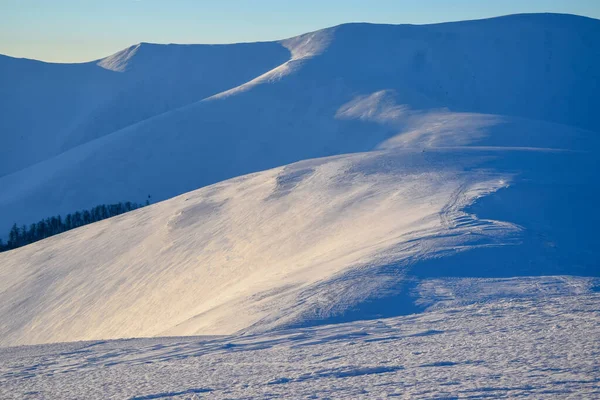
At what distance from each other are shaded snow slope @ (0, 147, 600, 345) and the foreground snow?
40.3 inches

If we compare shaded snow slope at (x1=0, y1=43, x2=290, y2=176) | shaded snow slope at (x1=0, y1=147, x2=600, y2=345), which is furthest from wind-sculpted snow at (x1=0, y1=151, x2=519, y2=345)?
shaded snow slope at (x1=0, y1=43, x2=290, y2=176)

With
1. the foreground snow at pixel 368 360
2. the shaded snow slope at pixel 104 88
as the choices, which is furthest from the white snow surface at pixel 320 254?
the shaded snow slope at pixel 104 88

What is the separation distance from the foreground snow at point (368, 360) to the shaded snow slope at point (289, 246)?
3.36 ft

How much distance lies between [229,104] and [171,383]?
37.7 meters

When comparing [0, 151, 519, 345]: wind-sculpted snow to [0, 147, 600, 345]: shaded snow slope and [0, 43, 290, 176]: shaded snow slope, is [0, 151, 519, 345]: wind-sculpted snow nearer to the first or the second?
[0, 147, 600, 345]: shaded snow slope

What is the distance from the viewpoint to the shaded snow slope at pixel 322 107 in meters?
36.0

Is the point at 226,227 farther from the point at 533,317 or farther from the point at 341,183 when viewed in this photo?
the point at 533,317

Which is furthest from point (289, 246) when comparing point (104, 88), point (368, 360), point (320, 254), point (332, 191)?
point (104, 88)

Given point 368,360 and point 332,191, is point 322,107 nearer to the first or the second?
point 332,191

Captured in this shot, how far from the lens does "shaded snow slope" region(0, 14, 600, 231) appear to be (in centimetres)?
3597

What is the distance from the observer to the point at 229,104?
142 feet

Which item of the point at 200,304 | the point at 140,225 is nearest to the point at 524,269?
the point at 200,304

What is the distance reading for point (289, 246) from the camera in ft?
48.9

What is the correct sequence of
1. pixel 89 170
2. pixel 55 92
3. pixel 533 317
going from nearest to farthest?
1. pixel 533 317
2. pixel 89 170
3. pixel 55 92
